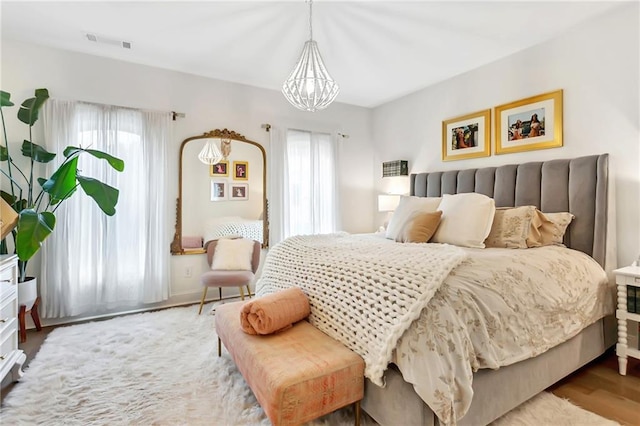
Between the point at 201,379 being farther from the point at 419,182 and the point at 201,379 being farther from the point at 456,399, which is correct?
the point at 419,182

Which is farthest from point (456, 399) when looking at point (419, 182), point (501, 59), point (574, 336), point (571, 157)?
point (501, 59)

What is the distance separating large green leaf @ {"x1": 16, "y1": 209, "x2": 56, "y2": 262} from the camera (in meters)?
1.98

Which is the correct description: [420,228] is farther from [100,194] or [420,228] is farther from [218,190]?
[100,194]

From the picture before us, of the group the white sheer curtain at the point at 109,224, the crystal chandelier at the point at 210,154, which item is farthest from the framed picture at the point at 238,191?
the white sheer curtain at the point at 109,224

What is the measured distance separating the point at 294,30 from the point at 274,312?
7.65 ft

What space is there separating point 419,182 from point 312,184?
4.58 ft

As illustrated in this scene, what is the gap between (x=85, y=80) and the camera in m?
3.16

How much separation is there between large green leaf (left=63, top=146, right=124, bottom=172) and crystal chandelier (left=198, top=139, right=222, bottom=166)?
1.03 metres

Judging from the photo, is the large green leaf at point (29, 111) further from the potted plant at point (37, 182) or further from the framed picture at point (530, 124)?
the framed picture at point (530, 124)

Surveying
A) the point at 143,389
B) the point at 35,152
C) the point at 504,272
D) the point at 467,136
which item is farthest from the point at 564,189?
the point at 35,152

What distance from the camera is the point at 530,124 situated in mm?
2982

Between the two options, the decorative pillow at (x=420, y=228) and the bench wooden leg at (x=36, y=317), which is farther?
the bench wooden leg at (x=36, y=317)

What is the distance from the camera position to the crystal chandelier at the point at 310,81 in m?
2.33

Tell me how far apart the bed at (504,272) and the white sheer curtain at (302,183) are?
62.3 inches
